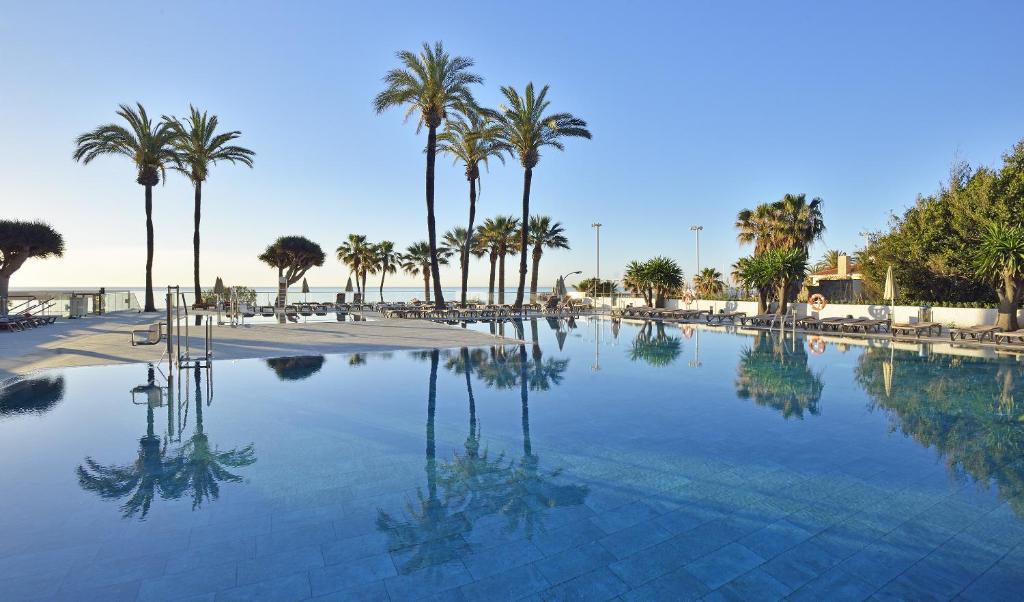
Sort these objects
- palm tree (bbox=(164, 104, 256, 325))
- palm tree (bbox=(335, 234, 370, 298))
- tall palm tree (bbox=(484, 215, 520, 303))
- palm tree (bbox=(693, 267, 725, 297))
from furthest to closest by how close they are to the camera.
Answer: palm tree (bbox=(335, 234, 370, 298))
palm tree (bbox=(693, 267, 725, 297))
tall palm tree (bbox=(484, 215, 520, 303))
palm tree (bbox=(164, 104, 256, 325))

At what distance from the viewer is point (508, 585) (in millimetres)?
3375

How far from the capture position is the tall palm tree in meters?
38.7

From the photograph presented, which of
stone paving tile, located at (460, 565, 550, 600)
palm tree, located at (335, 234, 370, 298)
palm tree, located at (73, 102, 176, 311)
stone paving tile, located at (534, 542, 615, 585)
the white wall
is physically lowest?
stone paving tile, located at (460, 565, 550, 600)

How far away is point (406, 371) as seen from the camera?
11.8m

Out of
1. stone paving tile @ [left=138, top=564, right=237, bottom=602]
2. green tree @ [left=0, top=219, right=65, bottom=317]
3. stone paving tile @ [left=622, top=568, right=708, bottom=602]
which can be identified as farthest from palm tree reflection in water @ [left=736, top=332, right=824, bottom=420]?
green tree @ [left=0, top=219, right=65, bottom=317]

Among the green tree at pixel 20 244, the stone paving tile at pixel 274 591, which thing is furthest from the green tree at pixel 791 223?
the green tree at pixel 20 244

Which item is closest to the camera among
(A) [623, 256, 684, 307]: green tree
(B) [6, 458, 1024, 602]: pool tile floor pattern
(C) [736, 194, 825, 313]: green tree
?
(B) [6, 458, 1024, 602]: pool tile floor pattern

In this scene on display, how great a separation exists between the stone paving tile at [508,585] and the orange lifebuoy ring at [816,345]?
1447 cm

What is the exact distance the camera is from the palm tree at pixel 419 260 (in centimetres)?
4577

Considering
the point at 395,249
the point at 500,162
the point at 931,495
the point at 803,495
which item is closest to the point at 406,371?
the point at 803,495

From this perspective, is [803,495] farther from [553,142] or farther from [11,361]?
[553,142]

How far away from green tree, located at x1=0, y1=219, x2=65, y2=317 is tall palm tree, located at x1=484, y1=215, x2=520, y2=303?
25949mm

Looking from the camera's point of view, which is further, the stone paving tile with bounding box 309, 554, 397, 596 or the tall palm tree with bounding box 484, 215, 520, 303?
the tall palm tree with bounding box 484, 215, 520, 303

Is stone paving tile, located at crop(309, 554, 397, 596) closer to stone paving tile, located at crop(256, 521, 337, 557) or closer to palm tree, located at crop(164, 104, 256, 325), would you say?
stone paving tile, located at crop(256, 521, 337, 557)
